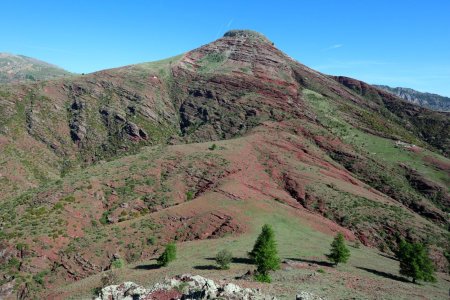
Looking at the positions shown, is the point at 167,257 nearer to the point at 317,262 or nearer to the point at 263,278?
the point at 263,278

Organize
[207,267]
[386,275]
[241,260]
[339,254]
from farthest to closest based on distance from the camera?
Answer: [241,260] → [339,254] → [386,275] → [207,267]

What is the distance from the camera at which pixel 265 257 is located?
112ft

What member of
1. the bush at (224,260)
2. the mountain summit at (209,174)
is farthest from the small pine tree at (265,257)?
the bush at (224,260)

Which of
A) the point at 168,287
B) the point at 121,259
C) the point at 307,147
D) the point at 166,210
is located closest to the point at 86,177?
the point at 166,210

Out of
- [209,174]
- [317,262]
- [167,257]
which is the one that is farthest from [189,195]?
[317,262]

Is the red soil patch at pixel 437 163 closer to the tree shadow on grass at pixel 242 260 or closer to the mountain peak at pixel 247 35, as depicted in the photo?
the tree shadow on grass at pixel 242 260

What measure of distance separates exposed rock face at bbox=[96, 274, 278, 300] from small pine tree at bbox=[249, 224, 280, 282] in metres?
6.77

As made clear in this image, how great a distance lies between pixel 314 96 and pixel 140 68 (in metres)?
60.8

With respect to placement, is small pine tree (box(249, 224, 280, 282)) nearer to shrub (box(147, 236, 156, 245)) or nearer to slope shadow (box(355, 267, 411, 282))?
slope shadow (box(355, 267, 411, 282))

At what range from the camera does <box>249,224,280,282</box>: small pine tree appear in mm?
32650

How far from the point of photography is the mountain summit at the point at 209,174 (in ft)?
149

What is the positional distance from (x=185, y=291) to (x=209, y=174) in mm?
41770

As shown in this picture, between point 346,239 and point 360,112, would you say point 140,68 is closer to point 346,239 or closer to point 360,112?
point 360,112

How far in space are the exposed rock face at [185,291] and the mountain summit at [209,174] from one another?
5.26 m
